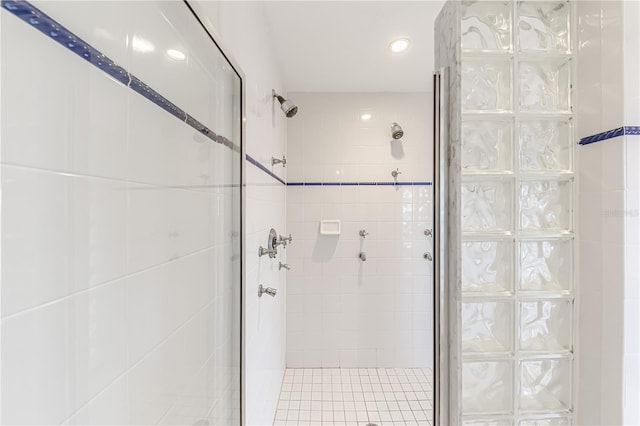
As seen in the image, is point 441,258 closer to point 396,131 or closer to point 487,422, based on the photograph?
point 487,422

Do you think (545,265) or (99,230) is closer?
(99,230)

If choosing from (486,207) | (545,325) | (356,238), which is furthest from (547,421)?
(356,238)

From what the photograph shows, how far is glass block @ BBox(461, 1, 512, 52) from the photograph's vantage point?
1.15m

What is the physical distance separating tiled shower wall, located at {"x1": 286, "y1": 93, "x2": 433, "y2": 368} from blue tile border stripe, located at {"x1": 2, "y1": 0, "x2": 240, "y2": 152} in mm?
2032

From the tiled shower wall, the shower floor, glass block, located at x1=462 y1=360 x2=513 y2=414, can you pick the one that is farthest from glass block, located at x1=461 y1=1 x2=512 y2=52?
the shower floor

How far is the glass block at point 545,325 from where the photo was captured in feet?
3.79

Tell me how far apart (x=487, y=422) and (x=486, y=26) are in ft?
4.84

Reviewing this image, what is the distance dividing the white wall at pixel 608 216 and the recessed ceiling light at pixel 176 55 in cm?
132

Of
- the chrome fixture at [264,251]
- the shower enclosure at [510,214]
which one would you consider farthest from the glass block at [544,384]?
the chrome fixture at [264,251]

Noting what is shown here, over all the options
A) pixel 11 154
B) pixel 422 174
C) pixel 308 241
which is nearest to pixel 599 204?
pixel 11 154

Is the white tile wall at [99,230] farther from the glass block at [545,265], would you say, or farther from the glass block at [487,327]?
the glass block at [545,265]

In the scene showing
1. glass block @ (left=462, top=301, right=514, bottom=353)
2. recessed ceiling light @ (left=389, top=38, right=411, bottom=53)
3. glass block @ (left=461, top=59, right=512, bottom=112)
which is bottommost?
glass block @ (left=462, top=301, right=514, bottom=353)

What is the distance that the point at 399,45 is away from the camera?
201 cm

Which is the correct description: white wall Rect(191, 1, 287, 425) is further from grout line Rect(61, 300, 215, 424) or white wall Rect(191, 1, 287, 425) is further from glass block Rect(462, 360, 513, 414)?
glass block Rect(462, 360, 513, 414)
